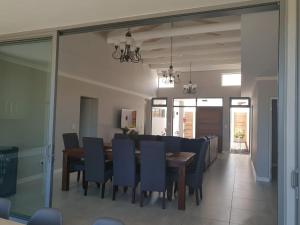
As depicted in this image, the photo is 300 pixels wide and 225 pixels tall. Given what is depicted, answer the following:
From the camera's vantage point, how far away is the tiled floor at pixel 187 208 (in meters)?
3.44

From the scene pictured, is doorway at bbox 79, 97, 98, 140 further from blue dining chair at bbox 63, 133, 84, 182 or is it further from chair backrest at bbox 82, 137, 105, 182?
chair backrest at bbox 82, 137, 105, 182

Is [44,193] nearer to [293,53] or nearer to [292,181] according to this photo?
[292,181]

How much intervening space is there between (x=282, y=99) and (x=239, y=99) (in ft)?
33.4

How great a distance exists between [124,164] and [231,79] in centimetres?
893

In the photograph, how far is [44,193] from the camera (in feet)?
9.77

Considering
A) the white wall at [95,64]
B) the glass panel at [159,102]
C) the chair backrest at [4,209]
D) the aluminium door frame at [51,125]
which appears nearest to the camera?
the chair backrest at [4,209]

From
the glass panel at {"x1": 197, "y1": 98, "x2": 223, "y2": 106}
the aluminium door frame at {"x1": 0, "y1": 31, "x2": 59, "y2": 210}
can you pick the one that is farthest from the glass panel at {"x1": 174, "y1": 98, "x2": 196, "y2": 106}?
the aluminium door frame at {"x1": 0, "y1": 31, "x2": 59, "y2": 210}

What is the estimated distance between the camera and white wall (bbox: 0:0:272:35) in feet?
7.55

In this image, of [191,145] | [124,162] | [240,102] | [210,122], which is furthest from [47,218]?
[240,102]

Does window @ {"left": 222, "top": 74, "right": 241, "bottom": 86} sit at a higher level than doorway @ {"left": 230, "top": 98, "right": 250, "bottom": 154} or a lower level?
higher

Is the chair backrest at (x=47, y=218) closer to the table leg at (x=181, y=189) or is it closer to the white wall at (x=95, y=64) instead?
the table leg at (x=181, y=189)

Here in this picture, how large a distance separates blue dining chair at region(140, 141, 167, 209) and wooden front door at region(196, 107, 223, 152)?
8129mm

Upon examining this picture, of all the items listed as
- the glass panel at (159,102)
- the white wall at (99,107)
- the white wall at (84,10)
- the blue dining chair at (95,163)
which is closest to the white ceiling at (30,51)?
the white wall at (84,10)

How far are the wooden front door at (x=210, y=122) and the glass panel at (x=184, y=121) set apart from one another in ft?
0.98
